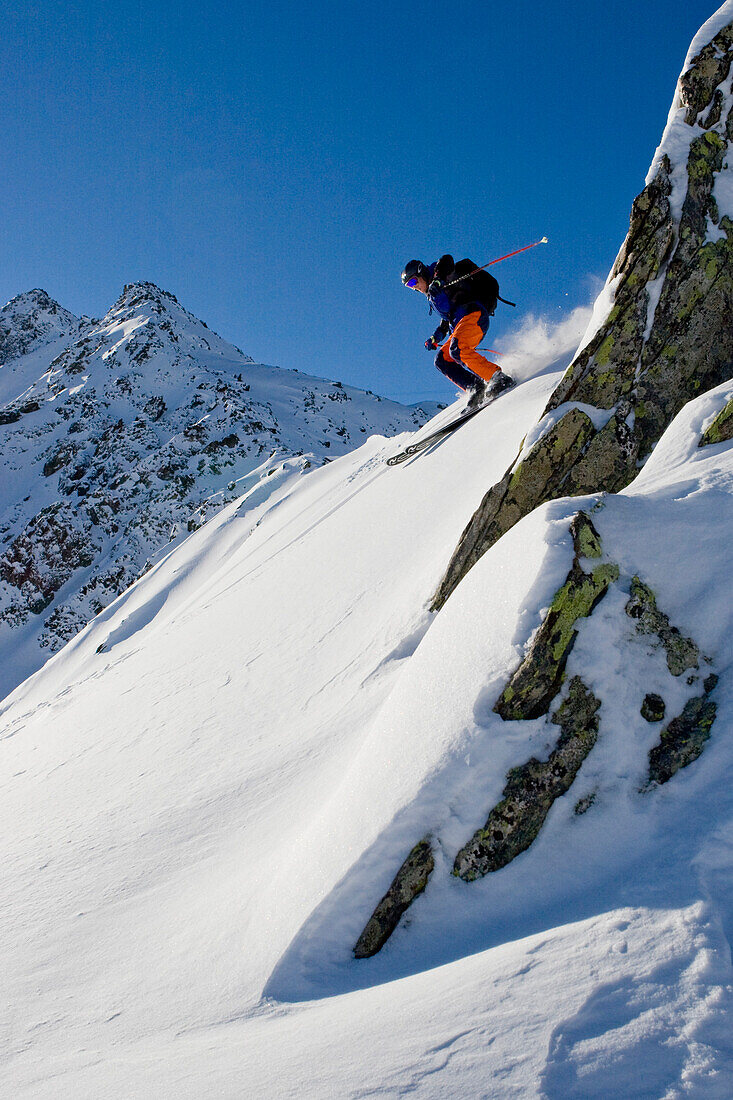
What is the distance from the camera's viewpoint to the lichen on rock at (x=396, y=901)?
2.25 meters

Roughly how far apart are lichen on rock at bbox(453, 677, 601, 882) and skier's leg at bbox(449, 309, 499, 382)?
6.91m

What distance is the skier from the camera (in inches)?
325

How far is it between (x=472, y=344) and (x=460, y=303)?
0.57 m

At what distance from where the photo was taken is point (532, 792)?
231 centimetres

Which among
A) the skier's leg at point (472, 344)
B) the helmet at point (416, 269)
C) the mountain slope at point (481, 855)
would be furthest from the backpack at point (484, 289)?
the mountain slope at point (481, 855)

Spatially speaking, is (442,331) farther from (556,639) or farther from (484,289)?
(556,639)

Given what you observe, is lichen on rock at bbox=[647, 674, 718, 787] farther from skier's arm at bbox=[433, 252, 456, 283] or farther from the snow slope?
skier's arm at bbox=[433, 252, 456, 283]

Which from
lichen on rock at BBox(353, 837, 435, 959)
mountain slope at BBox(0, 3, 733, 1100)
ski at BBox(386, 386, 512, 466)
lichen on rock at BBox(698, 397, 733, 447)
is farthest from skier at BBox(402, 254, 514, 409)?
lichen on rock at BBox(353, 837, 435, 959)

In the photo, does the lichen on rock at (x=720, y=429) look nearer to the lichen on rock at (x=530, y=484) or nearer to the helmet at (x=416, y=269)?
the lichen on rock at (x=530, y=484)

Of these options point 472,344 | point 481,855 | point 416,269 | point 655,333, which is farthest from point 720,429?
point 416,269

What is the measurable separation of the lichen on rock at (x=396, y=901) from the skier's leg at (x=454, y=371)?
7802mm

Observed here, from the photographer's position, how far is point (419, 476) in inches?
356

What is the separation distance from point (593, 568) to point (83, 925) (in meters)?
3.26

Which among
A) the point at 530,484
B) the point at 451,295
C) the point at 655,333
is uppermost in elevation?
the point at 451,295
